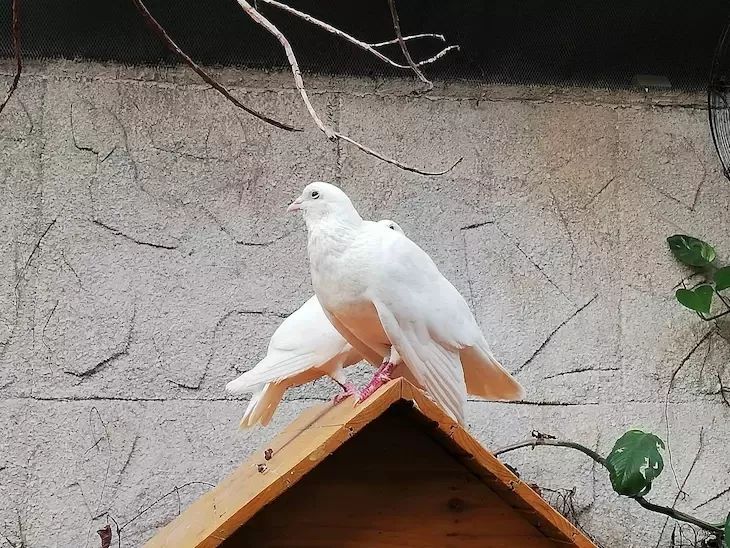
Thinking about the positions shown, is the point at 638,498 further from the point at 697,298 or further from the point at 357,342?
the point at 357,342

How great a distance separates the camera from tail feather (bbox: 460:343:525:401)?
115 centimetres

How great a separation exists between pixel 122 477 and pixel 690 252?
→ 50.4 inches

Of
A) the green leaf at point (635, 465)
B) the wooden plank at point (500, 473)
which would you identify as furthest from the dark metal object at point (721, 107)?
the wooden plank at point (500, 473)

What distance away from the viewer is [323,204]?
1130 millimetres

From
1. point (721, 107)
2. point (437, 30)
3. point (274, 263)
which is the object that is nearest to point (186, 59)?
point (274, 263)

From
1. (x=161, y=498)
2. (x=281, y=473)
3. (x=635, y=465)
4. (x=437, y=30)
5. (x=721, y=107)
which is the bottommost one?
(x=161, y=498)

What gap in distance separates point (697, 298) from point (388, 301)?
1.02m

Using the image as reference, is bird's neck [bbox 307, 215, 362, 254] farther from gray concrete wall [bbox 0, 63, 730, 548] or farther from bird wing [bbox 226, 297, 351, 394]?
gray concrete wall [bbox 0, 63, 730, 548]

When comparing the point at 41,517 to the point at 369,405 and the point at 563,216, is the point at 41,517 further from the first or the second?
the point at 563,216

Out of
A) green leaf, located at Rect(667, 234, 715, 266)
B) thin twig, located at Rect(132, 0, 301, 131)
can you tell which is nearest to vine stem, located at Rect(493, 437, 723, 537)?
green leaf, located at Rect(667, 234, 715, 266)

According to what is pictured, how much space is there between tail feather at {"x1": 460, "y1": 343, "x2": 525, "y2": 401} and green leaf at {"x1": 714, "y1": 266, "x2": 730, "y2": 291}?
83cm

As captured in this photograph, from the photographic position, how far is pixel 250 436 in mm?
1699

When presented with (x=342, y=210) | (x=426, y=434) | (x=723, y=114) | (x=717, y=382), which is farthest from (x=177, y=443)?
(x=723, y=114)

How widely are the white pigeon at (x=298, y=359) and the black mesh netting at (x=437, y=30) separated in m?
0.76
